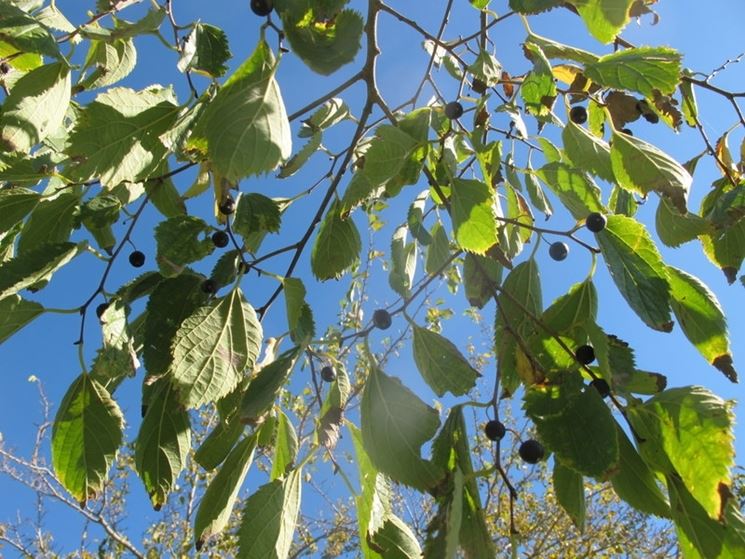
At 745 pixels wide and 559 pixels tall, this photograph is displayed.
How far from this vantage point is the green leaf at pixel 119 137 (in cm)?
115

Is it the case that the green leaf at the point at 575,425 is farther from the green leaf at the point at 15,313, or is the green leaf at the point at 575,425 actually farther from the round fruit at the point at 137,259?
the round fruit at the point at 137,259

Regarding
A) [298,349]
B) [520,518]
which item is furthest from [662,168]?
[520,518]

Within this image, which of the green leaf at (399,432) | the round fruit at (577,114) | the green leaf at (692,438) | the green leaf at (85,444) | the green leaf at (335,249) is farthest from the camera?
the round fruit at (577,114)

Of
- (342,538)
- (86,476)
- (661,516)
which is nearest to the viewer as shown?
(661,516)

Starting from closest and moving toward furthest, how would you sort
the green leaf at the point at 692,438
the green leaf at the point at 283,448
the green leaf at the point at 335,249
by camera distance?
the green leaf at the point at 692,438 → the green leaf at the point at 283,448 → the green leaf at the point at 335,249

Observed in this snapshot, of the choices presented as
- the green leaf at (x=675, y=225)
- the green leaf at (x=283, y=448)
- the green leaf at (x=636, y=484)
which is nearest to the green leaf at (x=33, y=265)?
the green leaf at (x=283, y=448)

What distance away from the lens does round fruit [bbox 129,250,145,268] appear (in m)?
1.80

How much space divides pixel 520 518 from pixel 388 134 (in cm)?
729

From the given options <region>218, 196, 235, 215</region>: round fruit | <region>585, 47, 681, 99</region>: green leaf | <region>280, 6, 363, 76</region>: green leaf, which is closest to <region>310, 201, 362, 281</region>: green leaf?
<region>218, 196, 235, 215</region>: round fruit

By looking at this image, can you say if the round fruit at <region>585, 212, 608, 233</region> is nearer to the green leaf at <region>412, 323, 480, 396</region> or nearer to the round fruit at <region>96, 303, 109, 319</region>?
the green leaf at <region>412, 323, 480, 396</region>

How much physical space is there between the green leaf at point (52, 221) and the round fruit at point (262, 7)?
0.60 metres

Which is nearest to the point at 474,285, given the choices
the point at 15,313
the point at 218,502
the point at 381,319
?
the point at 381,319

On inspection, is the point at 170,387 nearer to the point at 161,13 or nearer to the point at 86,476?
the point at 86,476

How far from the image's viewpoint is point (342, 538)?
858 cm
